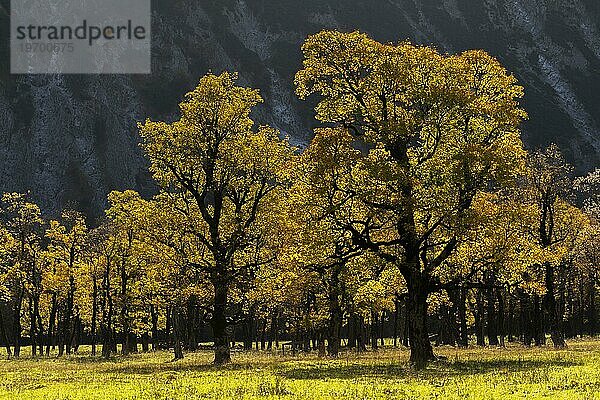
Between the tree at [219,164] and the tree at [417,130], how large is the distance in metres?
6.18

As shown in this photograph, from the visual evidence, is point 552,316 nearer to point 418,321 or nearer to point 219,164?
point 418,321

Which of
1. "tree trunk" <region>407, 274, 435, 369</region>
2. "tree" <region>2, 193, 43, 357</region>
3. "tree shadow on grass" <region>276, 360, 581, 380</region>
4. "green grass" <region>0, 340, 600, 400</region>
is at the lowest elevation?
"tree shadow on grass" <region>276, 360, 581, 380</region>

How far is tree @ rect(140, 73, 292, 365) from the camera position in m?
37.0

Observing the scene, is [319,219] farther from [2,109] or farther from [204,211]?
[2,109]

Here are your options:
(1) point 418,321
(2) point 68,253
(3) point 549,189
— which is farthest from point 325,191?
(2) point 68,253

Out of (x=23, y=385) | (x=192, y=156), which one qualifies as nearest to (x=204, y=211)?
(x=192, y=156)

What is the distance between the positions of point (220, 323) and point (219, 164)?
9.87 m

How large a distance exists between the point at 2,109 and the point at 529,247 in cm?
16866

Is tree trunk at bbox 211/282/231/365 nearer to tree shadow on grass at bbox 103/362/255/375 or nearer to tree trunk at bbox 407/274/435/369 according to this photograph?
tree shadow on grass at bbox 103/362/255/375

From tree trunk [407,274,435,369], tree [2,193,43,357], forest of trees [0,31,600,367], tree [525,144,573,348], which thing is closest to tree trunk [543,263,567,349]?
tree [525,144,573,348]

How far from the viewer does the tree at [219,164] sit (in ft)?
121

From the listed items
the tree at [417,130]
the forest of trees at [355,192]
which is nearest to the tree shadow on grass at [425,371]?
the tree at [417,130]

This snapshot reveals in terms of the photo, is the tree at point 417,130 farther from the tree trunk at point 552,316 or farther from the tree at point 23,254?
the tree at point 23,254

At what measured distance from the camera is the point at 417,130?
102 ft
